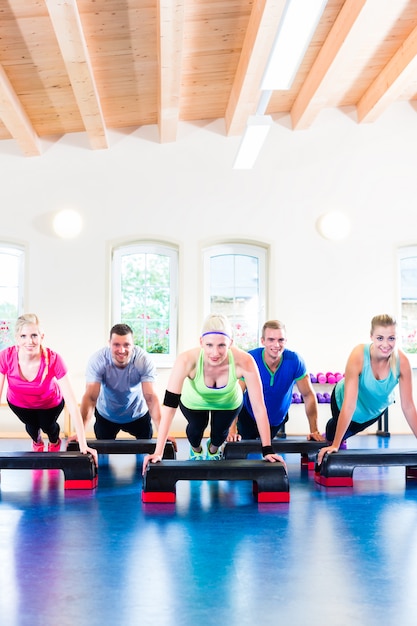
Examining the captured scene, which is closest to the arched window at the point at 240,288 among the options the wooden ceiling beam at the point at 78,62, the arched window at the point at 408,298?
the arched window at the point at 408,298

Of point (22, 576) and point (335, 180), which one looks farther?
point (335, 180)

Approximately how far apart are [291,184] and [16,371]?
13.6ft

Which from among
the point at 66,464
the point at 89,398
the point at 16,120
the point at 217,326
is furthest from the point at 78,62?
the point at 66,464

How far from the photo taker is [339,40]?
17.4ft

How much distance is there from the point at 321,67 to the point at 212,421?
3.58m

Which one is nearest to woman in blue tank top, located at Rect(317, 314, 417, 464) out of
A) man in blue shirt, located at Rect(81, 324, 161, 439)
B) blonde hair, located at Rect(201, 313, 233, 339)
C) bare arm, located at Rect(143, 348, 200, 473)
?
blonde hair, located at Rect(201, 313, 233, 339)

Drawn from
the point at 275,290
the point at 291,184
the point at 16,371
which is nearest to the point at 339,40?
the point at 291,184

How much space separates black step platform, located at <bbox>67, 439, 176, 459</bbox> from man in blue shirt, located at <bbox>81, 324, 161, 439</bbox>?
17 centimetres

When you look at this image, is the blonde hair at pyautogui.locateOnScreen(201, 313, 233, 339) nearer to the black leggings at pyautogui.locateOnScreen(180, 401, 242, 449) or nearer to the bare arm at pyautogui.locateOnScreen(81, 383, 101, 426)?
the black leggings at pyautogui.locateOnScreen(180, 401, 242, 449)

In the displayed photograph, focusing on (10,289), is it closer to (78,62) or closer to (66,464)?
(78,62)

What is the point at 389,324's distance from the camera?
144 inches

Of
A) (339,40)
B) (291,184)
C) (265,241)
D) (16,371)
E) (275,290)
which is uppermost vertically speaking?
(339,40)

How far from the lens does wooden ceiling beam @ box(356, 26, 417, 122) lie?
5.78 m

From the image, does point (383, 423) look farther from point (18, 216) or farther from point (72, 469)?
point (18, 216)
